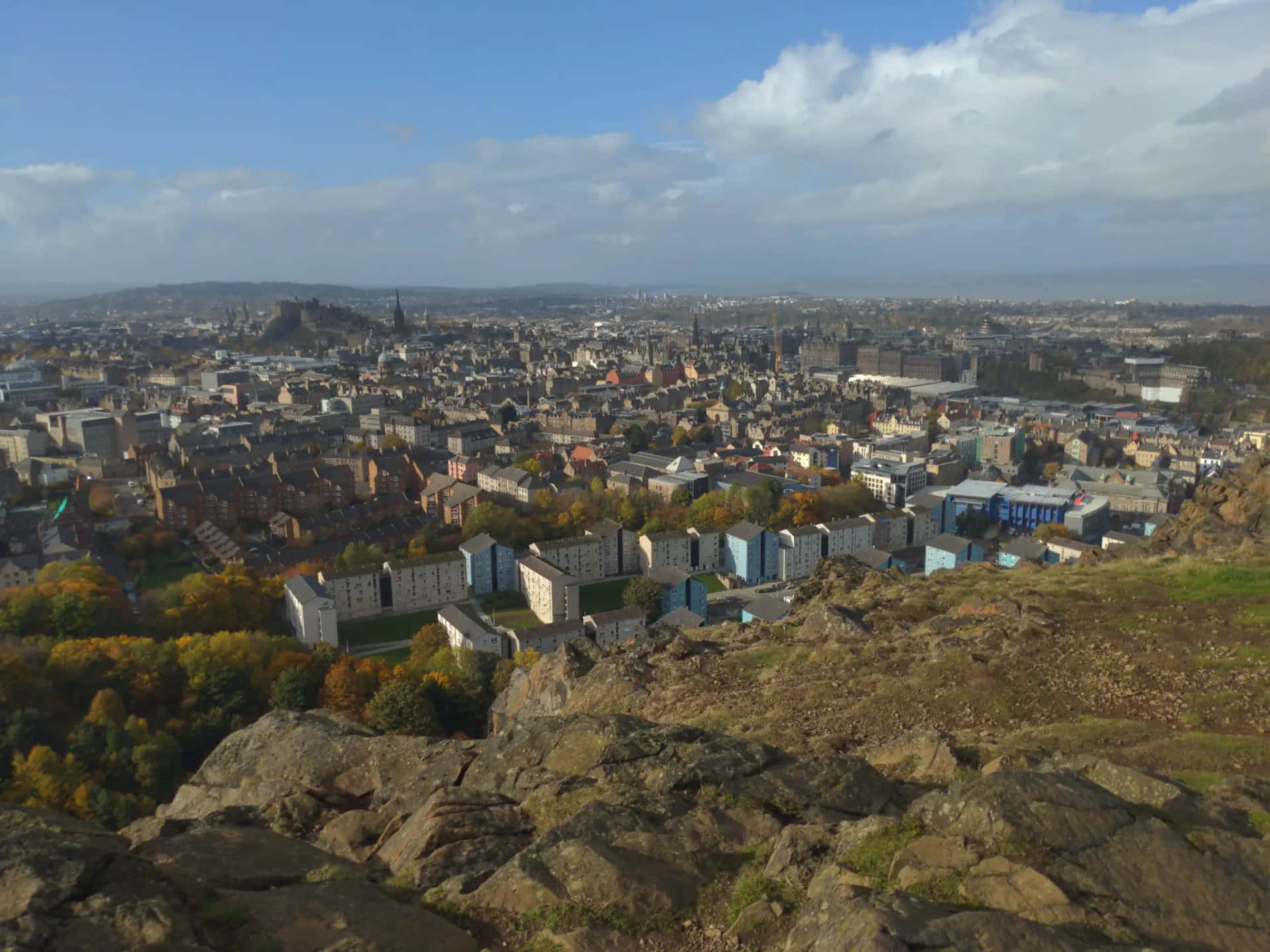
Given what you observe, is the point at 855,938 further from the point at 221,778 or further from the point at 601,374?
the point at 601,374

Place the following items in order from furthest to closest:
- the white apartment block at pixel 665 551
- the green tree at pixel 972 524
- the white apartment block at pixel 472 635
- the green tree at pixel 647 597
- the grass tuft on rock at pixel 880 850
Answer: the green tree at pixel 972 524 < the white apartment block at pixel 665 551 < the green tree at pixel 647 597 < the white apartment block at pixel 472 635 < the grass tuft on rock at pixel 880 850

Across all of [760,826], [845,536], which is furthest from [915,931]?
A: [845,536]

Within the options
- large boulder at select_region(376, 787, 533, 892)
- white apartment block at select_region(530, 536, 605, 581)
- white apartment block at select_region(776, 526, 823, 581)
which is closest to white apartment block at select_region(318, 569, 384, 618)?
white apartment block at select_region(530, 536, 605, 581)

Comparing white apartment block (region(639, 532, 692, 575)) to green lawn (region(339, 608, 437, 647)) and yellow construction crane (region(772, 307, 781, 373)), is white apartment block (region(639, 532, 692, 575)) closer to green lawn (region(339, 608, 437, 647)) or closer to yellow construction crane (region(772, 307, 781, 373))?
green lawn (region(339, 608, 437, 647))

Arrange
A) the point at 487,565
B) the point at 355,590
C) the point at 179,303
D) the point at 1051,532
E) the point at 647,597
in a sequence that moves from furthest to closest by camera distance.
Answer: the point at 179,303, the point at 1051,532, the point at 487,565, the point at 355,590, the point at 647,597

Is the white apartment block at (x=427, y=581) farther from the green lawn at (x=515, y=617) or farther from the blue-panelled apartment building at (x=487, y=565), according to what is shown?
the green lawn at (x=515, y=617)

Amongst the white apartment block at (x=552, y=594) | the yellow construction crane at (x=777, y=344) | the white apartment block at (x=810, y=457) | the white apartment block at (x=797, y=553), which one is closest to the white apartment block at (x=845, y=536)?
the white apartment block at (x=797, y=553)

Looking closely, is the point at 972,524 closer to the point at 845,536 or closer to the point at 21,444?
the point at 845,536
